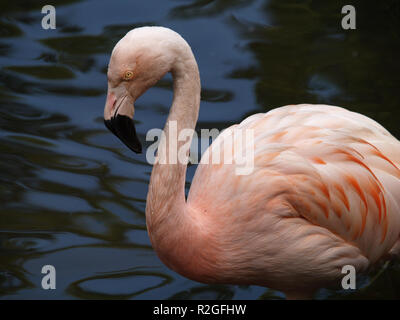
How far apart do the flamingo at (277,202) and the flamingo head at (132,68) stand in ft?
0.03

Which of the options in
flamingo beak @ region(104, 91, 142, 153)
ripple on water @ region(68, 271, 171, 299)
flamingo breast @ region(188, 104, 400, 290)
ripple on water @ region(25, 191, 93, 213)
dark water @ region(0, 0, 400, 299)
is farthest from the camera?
ripple on water @ region(25, 191, 93, 213)

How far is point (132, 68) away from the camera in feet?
10.4

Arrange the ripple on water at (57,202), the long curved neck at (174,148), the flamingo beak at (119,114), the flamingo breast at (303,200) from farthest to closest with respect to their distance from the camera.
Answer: the ripple on water at (57,202) < the flamingo breast at (303,200) < the long curved neck at (174,148) < the flamingo beak at (119,114)

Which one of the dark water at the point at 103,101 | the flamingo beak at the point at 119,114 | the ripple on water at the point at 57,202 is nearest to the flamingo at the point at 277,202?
the flamingo beak at the point at 119,114

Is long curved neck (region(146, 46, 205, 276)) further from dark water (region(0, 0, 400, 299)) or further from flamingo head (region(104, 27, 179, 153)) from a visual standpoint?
dark water (region(0, 0, 400, 299))

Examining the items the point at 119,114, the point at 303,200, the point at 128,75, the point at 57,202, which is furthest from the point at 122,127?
the point at 57,202

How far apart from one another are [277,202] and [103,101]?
10.0 ft

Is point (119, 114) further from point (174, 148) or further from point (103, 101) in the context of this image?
point (103, 101)

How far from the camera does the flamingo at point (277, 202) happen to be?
11.3ft

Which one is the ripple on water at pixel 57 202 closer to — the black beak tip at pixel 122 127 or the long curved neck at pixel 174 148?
the long curved neck at pixel 174 148

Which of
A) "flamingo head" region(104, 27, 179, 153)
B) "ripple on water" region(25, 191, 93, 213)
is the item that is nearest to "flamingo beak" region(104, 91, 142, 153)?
"flamingo head" region(104, 27, 179, 153)

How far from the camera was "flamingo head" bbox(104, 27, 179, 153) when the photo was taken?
3.13 meters
